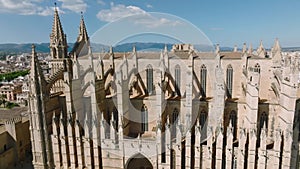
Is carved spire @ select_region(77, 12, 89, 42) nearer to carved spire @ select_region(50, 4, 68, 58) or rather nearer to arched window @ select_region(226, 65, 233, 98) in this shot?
carved spire @ select_region(50, 4, 68, 58)

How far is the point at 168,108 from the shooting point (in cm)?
2309

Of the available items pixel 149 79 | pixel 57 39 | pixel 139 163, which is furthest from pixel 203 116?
pixel 57 39

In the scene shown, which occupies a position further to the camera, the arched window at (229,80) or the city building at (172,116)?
the arched window at (229,80)

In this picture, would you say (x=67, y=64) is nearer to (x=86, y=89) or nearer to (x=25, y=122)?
(x=86, y=89)

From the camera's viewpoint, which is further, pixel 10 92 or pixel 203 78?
pixel 10 92

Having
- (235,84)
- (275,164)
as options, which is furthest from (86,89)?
(275,164)

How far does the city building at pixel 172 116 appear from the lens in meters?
18.6

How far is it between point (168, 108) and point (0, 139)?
19.3 meters

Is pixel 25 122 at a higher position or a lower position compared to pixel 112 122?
lower

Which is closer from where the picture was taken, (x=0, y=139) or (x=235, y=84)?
(x=0, y=139)

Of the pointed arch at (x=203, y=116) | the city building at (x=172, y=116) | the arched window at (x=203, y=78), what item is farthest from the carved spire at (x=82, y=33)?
the pointed arch at (x=203, y=116)

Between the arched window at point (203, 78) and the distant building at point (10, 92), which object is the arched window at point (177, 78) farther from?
the distant building at point (10, 92)

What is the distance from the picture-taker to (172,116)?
23.3m

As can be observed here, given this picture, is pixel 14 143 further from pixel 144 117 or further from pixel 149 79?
pixel 149 79
